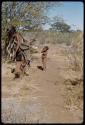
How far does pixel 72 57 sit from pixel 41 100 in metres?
1.94

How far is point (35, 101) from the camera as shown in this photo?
675cm

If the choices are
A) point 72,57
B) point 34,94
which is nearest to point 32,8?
point 72,57

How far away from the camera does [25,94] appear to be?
729 cm

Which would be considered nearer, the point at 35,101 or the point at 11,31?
the point at 35,101

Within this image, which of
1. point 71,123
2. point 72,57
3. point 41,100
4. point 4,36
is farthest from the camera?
point 4,36

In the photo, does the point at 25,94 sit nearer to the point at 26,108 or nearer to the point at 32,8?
the point at 26,108

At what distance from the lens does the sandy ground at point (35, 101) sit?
5.61m

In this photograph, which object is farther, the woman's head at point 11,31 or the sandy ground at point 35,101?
the woman's head at point 11,31

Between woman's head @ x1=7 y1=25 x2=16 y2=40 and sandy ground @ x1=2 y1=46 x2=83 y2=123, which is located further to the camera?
woman's head @ x1=7 y1=25 x2=16 y2=40

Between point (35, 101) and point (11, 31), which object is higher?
point (11, 31)

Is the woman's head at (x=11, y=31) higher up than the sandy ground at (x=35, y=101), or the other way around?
the woman's head at (x=11, y=31)

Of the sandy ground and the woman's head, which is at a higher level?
the woman's head

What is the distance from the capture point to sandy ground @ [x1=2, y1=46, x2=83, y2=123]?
5611 millimetres

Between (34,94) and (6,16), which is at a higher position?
(6,16)
